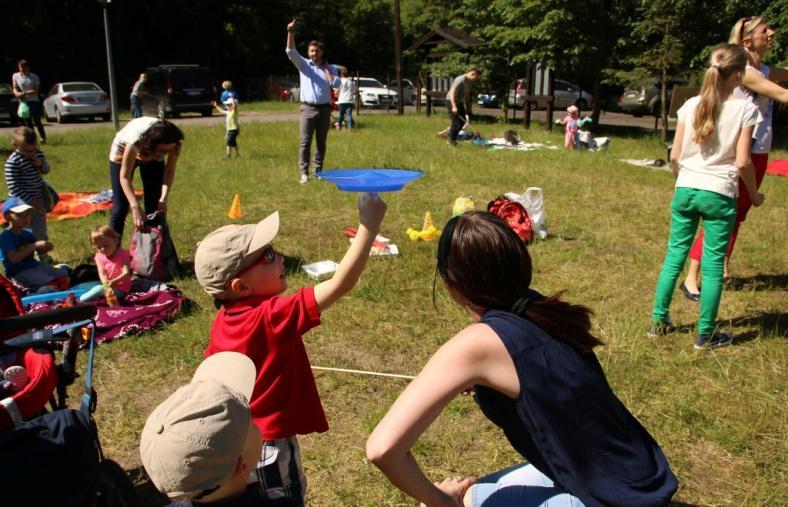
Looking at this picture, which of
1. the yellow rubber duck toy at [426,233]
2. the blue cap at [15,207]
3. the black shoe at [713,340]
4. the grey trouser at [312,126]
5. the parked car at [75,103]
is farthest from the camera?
the parked car at [75,103]

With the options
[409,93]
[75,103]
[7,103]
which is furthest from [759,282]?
[409,93]

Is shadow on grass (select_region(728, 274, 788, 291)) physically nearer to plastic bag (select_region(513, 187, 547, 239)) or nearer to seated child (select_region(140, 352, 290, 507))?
plastic bag (select_region(513, 187, 547, 239))

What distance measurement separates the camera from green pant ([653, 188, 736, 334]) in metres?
3.86

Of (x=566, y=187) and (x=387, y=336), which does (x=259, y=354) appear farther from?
(x=566, y=187)

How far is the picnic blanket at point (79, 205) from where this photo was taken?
25.4 ft

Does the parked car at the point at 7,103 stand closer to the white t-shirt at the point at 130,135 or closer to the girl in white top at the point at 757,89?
the white t-shirt at the point at 130,135

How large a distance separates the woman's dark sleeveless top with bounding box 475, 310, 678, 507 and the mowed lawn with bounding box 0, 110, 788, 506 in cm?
132

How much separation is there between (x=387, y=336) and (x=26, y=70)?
14025 mm

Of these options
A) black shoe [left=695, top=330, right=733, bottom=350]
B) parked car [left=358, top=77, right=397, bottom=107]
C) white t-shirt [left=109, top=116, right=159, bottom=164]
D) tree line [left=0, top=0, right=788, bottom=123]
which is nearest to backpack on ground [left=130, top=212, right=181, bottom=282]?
white t-shirt [left=109, top=116, right=159, bottom=164]

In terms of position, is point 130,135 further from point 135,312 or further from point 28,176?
point 135,312

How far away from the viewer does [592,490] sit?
65.5 inches

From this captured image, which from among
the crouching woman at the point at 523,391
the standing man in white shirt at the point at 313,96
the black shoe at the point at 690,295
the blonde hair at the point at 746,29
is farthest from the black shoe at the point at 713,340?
the standing man in white shirt at the point at 313,96

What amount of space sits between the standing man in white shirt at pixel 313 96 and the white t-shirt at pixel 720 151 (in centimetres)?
592

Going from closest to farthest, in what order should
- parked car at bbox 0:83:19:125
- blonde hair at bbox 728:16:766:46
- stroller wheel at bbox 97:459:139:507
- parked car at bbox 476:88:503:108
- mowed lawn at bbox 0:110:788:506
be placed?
stroller wheel at bbox 97:459:139:507 < mowed lawn at bbox 0:110:788:506 < blonde hair at bbox 728:16:766:46 < parked car at bbox 0:83:19:125 < parked car at bbox 476:88:503:108
